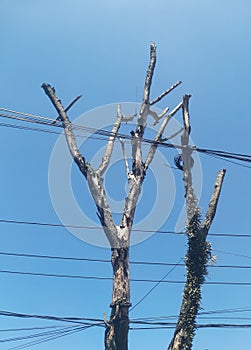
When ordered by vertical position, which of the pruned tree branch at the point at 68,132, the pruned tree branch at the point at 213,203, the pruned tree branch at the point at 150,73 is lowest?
the pruned tree branch at the point at 213,203

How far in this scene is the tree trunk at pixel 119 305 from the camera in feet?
29.6

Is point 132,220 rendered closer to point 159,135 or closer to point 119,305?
point 119,305

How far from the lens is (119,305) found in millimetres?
9250

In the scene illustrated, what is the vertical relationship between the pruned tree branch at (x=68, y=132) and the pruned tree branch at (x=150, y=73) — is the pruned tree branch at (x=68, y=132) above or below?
below

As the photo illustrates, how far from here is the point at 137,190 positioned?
10.9 meters

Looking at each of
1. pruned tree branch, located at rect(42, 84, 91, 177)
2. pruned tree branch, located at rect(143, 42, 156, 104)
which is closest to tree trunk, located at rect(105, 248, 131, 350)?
pruned tree branch, located at rect(42, 84, 91, 177)

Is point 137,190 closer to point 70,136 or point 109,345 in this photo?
point 70,136

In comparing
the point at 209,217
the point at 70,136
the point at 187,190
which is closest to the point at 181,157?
the point at 187,190

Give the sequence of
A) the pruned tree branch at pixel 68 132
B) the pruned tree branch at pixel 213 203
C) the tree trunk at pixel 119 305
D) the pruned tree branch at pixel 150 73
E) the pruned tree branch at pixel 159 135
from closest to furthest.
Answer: the tree trunk at pixel 119 305
the pruned tree branch at pixel 213 203
the pruned tree branch at pixel 68 132
the pruned tree branch at pixel 159 135
the pruned tree branch at pixel 150 73

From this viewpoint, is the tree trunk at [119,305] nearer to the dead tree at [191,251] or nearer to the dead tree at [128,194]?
the dead tree at [128,194]

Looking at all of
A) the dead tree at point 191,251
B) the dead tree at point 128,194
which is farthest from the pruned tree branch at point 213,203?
the dead tree at point 128,194

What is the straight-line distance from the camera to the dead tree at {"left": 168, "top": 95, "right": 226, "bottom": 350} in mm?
9203

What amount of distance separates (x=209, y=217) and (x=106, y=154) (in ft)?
8.95

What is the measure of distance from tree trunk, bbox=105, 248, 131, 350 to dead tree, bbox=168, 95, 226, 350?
1.03 meters
